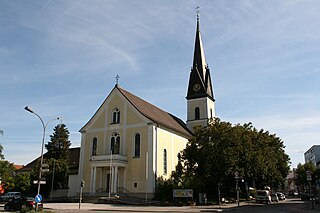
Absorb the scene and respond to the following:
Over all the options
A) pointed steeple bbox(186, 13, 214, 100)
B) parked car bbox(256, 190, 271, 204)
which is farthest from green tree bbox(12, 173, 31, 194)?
parked car bbox(256, 190, 271, 204)

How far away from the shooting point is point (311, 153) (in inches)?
5103

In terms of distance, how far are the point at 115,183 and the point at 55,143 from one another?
1875 centimetres

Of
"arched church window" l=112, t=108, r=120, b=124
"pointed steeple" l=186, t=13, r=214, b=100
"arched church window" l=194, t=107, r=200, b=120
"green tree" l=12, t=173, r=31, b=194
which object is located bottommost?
"green tree" l=12, t=173, r=31, b=194

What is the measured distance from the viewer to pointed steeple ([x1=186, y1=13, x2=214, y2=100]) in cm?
5941

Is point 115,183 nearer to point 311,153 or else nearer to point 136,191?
point 136,191

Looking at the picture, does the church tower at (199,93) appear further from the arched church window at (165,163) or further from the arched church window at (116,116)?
the arched church window at (116,116)

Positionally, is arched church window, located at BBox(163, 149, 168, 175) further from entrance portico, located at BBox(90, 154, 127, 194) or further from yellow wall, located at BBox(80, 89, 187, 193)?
entrance portico, located at BBox(90, 154, 127, 194)

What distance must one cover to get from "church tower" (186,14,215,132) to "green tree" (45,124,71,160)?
22.5 meters

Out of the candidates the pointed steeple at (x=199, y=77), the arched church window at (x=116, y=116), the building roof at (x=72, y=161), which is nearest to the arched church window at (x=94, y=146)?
the arched church window at (x=116, y=116)

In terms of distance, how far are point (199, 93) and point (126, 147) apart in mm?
22221

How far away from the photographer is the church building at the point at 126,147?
39906 millimetres

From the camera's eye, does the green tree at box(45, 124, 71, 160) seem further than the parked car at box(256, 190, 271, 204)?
Yes

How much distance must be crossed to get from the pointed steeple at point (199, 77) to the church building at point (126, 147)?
39.8 feet

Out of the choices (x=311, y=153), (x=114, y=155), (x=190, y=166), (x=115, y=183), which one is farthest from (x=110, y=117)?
(x=311, y=153)
